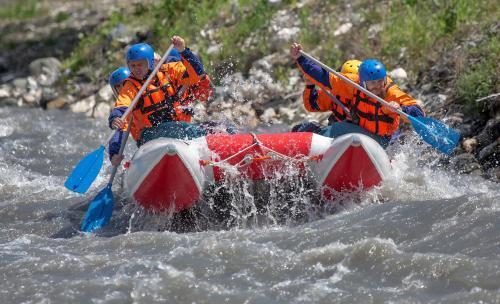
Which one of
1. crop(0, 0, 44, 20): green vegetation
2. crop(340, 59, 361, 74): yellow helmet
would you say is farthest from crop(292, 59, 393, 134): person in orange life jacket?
crop(0, 0, 44, 20): green vegetation

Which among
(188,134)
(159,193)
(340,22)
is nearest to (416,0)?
(340,22)

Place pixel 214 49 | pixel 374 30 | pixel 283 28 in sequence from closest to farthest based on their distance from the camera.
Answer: pixel 374 30 < pixel 283 28 < pixel 214 49

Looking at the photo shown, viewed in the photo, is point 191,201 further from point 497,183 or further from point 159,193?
point 497,183

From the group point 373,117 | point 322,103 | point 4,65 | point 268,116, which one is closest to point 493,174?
point 373,117

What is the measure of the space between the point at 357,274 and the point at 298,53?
10.2ft

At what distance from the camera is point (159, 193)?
24.9 ft

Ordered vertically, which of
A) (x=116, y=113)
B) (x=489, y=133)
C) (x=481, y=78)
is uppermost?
(x=116, y=113)

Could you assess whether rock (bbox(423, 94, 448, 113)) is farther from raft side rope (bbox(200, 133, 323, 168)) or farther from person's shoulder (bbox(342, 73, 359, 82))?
raft side rope (bbox(200, 133, 323, 168))

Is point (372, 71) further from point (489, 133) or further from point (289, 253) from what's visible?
point (289, 253)

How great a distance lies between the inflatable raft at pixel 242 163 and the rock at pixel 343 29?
17.9 feet

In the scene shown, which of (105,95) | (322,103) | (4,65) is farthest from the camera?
(4,65)

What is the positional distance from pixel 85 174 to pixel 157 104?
922mm

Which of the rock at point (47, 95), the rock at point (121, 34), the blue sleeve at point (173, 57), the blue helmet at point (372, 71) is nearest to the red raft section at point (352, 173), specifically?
the blue helmet at point (372, 71)

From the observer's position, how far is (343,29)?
13.2 metres
